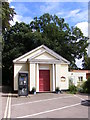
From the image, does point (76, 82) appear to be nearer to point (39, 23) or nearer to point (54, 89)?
point (54, 89)

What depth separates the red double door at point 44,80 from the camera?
70.8 ft

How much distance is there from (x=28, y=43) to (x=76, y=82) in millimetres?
11102

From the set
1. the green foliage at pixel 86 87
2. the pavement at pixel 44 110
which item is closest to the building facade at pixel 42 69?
the green foliage at pixel 86 87

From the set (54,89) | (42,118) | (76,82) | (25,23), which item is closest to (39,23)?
(25,23)

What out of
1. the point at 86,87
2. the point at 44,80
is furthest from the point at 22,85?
the point at 86,87

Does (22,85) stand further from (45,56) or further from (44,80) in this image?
(45,56)

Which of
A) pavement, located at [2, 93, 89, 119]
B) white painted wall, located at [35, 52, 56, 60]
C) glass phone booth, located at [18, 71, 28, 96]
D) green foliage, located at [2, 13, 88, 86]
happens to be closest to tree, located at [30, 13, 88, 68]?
green foliage, located at [2, 13, 88, 86]

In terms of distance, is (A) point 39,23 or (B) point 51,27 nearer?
(B) point 51,27

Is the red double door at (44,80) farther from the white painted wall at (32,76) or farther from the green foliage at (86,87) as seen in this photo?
the green foliage at (86,87)

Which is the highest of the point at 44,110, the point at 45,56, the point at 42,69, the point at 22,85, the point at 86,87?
the point at 45,56

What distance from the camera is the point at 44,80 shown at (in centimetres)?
2172

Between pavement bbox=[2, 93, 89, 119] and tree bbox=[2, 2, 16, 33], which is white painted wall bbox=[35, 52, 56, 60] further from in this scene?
pavement bbox=[2, 93, 89, 119]

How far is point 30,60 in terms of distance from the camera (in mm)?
20719

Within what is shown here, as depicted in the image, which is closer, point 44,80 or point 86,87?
point 44,80
